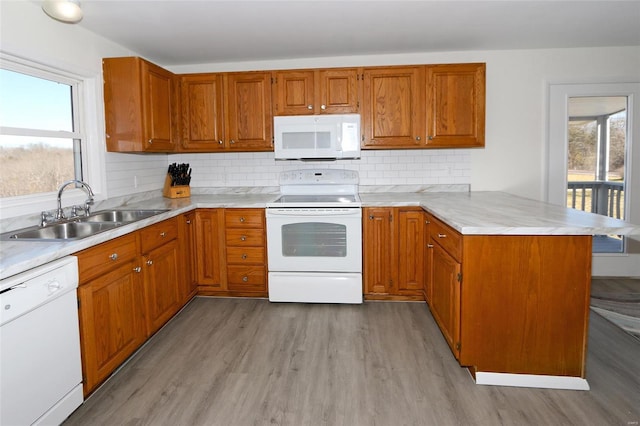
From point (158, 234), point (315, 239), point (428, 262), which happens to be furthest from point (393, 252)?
point (158, 234)

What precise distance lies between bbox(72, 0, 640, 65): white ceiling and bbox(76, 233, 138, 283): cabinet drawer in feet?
4.84

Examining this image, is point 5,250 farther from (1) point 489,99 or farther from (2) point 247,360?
(1) point 489,99

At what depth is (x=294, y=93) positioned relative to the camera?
379 cm

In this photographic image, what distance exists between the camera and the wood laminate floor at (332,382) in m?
2.02

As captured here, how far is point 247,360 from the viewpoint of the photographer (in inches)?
102

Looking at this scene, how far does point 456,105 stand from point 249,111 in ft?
6.05

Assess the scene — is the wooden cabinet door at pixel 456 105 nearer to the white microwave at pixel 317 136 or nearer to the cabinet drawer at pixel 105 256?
the white microwave at pixel 317 136

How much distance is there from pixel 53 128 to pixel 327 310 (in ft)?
7.88

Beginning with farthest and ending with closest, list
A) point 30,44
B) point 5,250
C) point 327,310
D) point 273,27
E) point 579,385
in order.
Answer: point 327,310 < point 273,27 < point 30,44 < point 579,385 < point 5,250

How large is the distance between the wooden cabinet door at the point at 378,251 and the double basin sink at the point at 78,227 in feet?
5.34

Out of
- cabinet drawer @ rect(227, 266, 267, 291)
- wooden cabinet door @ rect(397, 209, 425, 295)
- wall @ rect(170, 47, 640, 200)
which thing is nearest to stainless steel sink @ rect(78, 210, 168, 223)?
cabinet drawer @ rect(227, 266, 267, 291)

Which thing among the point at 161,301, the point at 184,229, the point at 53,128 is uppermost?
the point at 53,128

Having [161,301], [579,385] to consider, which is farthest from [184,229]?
[579,385]

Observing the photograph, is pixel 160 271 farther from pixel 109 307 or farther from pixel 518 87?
pixel 518 87
